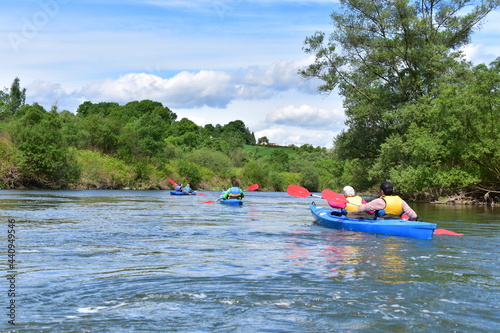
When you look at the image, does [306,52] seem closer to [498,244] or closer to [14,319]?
[498,244]

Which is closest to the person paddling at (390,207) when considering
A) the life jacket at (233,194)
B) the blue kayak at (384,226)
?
the blue kayak at (384,226)

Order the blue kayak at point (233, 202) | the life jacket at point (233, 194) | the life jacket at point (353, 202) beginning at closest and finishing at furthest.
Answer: the life jacket at point (353, 202)
the blue kayak at point (233, 202)
the life jacket at point (233, 194)

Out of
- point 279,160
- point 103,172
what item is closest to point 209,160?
point 103,172

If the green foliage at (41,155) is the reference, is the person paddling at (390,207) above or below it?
below

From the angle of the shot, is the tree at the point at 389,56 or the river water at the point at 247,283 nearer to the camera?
the river water at the point at 247,283

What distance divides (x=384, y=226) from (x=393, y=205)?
0.59 meters

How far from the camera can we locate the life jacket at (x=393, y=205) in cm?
1152

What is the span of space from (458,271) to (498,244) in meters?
3.70

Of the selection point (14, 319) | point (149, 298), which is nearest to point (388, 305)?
point (149, 298)

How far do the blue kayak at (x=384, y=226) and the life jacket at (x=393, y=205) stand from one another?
45cm

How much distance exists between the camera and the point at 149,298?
17.8 feet

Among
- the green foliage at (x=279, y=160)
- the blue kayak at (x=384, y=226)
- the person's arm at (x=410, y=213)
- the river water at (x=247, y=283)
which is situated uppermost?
the green foliage at (x=279, y=160)

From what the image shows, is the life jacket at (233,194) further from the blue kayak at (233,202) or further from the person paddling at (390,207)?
the person paddling at (390,207)

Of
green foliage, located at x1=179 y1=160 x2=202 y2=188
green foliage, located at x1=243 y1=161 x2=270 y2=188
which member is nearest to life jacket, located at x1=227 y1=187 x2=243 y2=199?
green foliage, located at x1=179 y1=160 x2=202 y2=188
